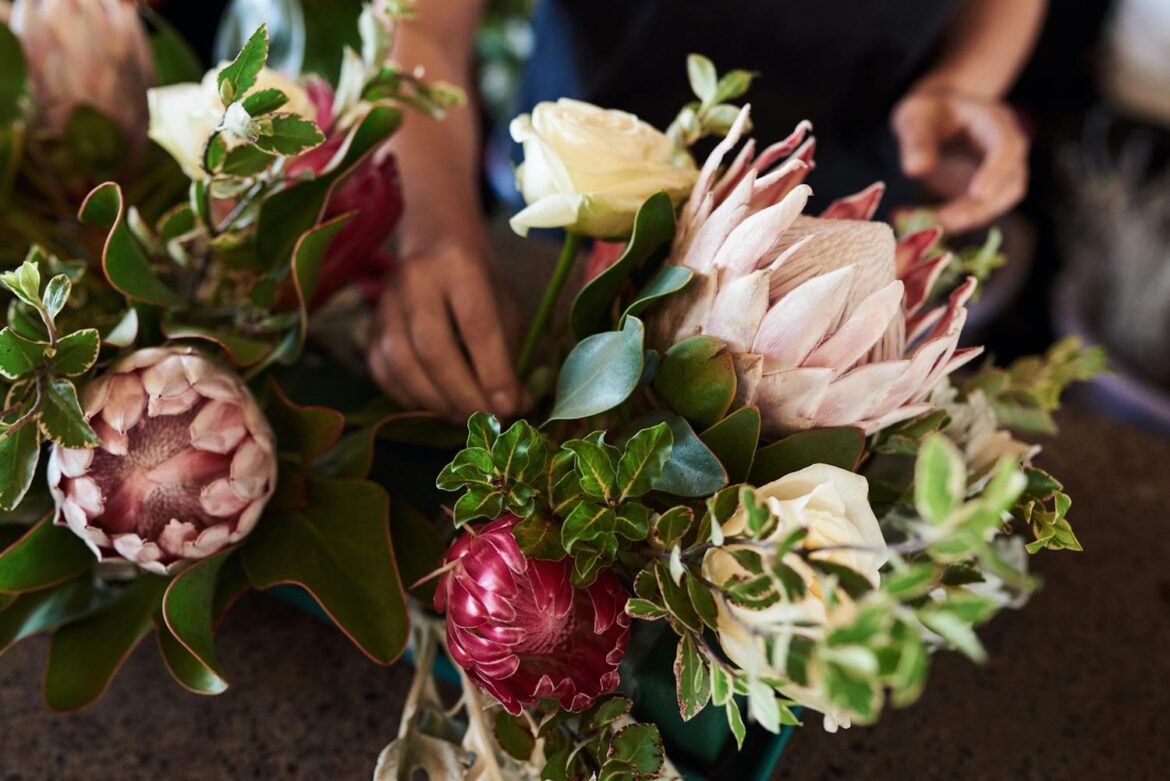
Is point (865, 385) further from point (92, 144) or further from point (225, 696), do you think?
point (92, 144)

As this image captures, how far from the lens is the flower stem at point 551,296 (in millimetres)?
464

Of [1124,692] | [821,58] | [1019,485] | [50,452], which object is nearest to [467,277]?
[50,452]

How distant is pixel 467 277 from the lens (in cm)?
53

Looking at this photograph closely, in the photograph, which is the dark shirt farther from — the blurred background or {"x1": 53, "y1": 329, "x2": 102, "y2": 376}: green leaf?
{"x1": 53, "y1": 329, "x2": 102, "y2": 376}: green leaf

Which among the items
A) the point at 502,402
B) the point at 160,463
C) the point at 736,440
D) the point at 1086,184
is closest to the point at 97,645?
the point at 160,463

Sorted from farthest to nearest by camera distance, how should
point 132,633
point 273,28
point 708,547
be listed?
1. point 273,28
2. point 132,633
3. point 708,547

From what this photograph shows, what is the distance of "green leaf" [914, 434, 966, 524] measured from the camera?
0.77 ft

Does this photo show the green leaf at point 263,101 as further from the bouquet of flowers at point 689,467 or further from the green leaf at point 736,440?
the green leaf at point 736,440

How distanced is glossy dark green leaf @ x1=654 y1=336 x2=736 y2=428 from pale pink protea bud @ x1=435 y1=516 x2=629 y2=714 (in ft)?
0.26

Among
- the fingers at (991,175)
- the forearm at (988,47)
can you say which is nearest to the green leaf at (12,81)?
the fingers at (991,175)

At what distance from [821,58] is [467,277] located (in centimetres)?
64

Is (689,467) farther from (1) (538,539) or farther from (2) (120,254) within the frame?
(2) (120,254)

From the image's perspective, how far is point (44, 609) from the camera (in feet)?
1.48

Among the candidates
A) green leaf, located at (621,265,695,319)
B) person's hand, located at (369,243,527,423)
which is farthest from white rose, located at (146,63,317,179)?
green leaf, located at (621,265,695,319)
